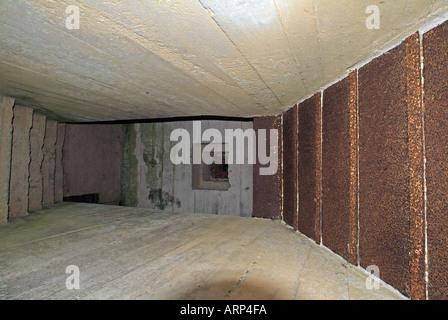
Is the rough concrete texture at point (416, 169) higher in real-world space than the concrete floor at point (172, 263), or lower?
higher

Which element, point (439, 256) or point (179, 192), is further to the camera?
point (179, 192)

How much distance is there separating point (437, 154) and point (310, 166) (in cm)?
111

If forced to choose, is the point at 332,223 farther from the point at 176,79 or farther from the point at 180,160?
the point at 180,160

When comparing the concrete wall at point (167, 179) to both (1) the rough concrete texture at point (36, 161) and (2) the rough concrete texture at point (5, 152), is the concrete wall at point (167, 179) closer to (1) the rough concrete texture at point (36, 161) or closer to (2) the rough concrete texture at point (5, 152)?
(1) the rough concrete texture at point (36, 161)

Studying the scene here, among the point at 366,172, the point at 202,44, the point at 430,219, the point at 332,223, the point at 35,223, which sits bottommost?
the point at 35,223

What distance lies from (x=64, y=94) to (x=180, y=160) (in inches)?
103

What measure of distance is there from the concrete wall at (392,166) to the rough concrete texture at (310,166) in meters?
0.03

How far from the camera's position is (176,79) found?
179 centimetres

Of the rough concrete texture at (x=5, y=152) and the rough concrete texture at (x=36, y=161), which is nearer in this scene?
the rough concrete texture at (x=5, y=152)

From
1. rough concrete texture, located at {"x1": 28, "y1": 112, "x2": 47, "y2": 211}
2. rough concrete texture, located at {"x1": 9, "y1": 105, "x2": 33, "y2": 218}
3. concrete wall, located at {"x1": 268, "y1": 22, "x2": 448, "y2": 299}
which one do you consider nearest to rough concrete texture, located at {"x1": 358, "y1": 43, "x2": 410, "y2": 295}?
concrete wall, located at {"x1": 268, "y1": 22, "x2": 448, "y2": 299}

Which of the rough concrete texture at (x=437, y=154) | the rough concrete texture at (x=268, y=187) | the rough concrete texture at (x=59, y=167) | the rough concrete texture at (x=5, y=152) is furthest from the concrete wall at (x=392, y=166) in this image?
the rough concrete texture at (x=59, y=167)

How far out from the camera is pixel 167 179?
4832 mm

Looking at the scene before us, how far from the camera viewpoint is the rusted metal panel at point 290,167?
7.90 feet

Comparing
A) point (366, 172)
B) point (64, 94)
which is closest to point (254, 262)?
point (366, 172)
